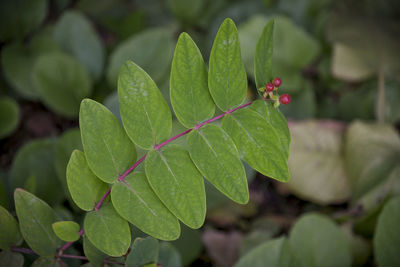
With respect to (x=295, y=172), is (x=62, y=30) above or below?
above

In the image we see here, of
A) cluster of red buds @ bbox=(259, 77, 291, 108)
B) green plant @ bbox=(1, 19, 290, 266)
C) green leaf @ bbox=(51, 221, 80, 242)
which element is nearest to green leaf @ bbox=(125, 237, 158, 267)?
green plant @ bbox=(1, 19, 290, 266)

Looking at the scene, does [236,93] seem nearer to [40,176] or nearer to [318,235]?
[318,235]

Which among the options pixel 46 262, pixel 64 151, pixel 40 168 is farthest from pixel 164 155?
pixel 40 168

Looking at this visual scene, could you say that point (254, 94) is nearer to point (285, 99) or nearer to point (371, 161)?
point (371, 161)

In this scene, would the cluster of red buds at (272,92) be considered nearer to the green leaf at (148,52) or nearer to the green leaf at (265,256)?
the green leaf at (265,256)

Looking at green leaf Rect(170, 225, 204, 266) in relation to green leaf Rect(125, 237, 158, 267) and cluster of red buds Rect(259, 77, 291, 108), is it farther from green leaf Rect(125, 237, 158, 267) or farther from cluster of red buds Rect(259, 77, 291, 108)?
cluster of red buds Rect(259, 77, 291, 108)

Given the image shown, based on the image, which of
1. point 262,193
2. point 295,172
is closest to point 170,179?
point 295,172

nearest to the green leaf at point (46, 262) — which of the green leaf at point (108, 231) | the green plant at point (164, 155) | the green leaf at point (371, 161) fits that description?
the green plant at point (164, 155)
